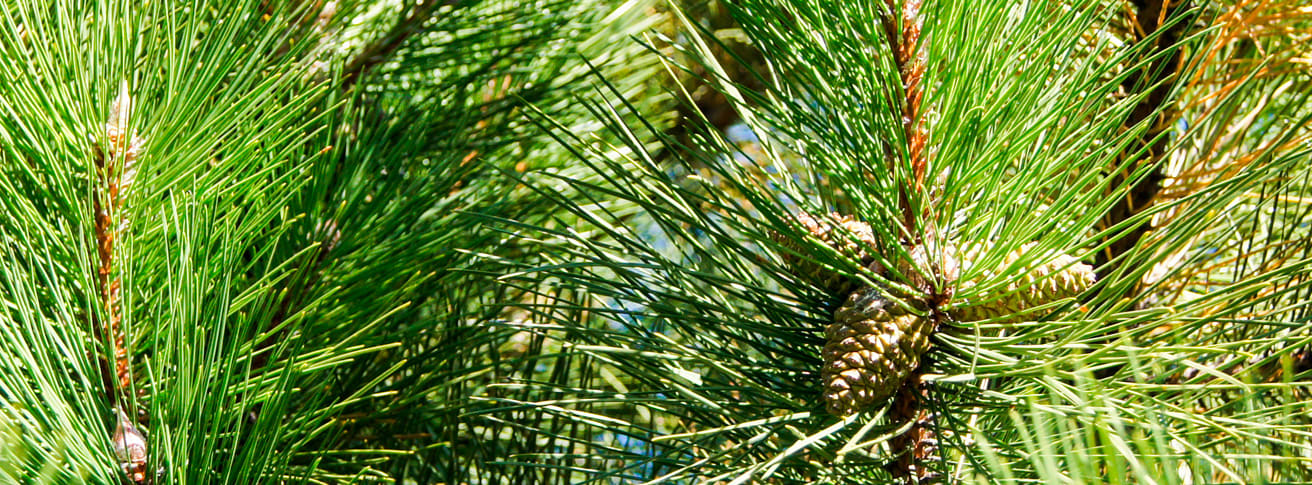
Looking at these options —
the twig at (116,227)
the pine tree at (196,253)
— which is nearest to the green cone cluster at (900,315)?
the pine tree at (196,253)

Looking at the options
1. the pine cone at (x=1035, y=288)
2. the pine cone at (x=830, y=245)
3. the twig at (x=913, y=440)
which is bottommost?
the twig at (x=913, y=440)

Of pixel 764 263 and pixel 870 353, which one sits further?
pixel 764 263

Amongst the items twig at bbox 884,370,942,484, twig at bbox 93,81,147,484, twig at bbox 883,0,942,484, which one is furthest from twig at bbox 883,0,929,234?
twig at bbox 93,81,147,484

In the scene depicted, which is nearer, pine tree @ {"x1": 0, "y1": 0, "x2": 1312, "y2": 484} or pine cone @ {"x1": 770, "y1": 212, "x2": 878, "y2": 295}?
pine tree @ {"x1": 0, "y1": 0, "x2": 1312, "y2": 484}

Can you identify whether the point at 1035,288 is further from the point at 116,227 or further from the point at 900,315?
the point at 116,227

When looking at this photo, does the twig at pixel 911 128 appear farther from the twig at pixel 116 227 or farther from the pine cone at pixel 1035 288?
the twig at pixel 116 227

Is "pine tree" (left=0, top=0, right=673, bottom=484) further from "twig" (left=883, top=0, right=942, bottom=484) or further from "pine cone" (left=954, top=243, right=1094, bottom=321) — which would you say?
"pine cone" (left=954, top=243, right=1094, bottom=321)

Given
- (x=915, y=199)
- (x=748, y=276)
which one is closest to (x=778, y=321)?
(x=748, y=276)

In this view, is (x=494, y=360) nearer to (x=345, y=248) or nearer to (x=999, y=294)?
(x=345, y=248)

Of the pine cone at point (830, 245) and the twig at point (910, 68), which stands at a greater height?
the twig at point (910, 68)

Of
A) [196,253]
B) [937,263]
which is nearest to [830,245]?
[937,263]
